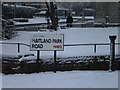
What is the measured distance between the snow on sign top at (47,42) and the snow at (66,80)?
2.98ft

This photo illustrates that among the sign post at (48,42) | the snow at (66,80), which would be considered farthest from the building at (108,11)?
the snow at (66,80)

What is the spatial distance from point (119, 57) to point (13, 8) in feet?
114

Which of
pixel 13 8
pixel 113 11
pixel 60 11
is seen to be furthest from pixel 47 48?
pixel 60 11

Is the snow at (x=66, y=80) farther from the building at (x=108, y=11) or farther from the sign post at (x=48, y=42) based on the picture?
the building at (x=108, y=11)

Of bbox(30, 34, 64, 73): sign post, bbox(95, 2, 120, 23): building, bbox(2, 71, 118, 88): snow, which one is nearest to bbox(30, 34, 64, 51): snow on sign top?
bbox(30, 34, 64, 73): sign post

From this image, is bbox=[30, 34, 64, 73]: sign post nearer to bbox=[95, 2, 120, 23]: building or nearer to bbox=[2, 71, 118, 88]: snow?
bbox=[2, 71, 118, 88]: snow

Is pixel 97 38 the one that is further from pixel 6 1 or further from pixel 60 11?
pixel 60 11

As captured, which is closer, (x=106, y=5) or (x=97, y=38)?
(x=97, y=38)

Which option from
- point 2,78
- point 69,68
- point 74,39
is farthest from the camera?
point 74,39

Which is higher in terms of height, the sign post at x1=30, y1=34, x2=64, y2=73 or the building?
the building

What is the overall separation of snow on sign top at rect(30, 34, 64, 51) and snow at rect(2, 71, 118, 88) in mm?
908

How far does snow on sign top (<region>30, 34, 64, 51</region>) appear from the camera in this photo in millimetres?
10391

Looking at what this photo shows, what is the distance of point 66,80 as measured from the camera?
9.22 meters

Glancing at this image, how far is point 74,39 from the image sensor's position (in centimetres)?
1994
